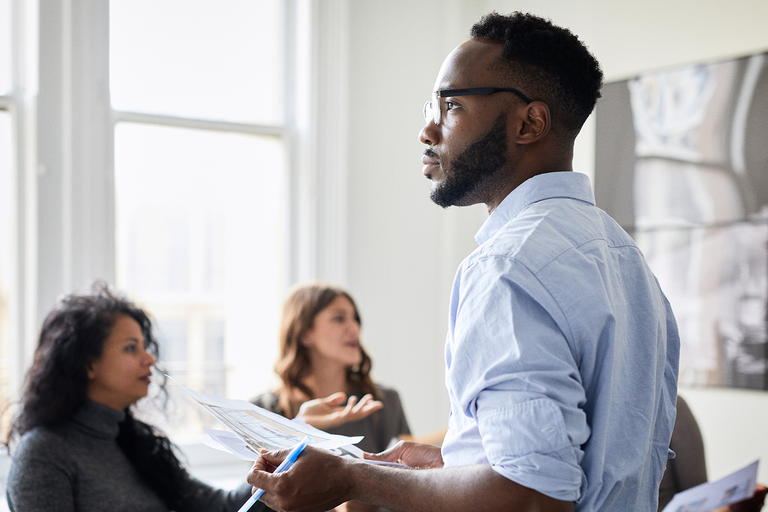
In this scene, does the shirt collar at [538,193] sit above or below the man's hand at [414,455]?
above

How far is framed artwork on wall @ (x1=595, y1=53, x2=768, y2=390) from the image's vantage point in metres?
2.24

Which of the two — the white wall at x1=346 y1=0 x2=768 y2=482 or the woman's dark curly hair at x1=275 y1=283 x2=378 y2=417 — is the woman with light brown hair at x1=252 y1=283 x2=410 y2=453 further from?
the white wall at x1=346 y1=0 x2=768 y2=482

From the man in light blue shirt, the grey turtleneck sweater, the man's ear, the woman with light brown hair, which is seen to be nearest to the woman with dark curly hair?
the grey turtleneck sweater

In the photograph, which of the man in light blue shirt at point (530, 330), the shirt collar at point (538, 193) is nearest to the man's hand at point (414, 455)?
the man in light blue shirt at point (530, 330)

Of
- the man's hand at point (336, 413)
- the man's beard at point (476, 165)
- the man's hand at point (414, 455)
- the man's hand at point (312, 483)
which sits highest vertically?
the man's beard at point (476, 165)

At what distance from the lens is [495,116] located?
887 mm

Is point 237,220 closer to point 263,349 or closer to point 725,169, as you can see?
point 263,349

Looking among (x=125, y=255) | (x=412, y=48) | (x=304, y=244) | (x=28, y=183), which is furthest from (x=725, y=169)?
(x=28, y=183)

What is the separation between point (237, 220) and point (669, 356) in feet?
7.46

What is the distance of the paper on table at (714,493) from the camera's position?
1384mm

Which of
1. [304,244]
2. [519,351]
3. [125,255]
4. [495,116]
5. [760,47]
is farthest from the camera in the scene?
[304,244]

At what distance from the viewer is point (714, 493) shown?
140cm

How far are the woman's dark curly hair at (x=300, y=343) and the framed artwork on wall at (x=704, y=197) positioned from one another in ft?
3.72

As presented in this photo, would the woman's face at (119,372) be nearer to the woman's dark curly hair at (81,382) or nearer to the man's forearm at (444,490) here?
the woman's dark curly hair at (81,382)
